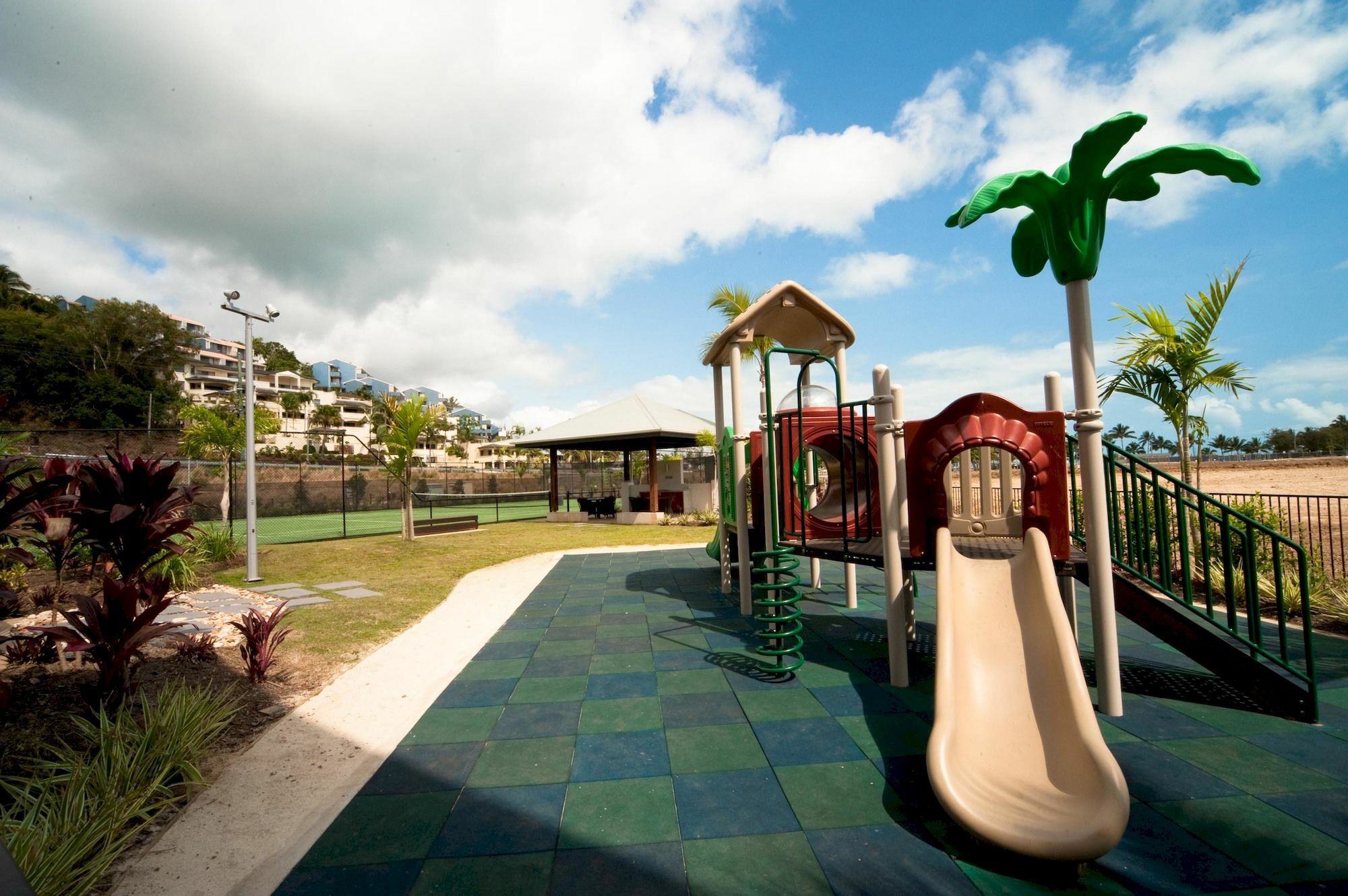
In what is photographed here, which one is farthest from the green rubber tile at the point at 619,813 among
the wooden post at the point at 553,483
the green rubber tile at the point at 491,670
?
the wooden post at the point at 553,483

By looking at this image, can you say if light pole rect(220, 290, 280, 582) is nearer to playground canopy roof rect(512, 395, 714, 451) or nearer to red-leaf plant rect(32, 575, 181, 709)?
red-leaf plant rect(32, 575, 181, 709)

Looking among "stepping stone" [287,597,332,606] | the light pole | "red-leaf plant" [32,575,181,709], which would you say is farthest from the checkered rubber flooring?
the light pole

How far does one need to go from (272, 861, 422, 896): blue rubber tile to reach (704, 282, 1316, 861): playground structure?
230 centimetres

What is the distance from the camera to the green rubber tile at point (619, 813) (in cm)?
264

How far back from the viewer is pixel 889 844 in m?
2.55

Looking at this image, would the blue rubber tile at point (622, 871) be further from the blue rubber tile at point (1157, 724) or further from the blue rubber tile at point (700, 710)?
the blue rubber tile at point (1157, 724)

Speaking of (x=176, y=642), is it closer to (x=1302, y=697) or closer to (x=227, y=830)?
(x=227, y=830)

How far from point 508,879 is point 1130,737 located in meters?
3.62

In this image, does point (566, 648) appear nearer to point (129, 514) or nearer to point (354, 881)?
point (354, 881)

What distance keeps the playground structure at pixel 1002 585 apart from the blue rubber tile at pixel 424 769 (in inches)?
95.7

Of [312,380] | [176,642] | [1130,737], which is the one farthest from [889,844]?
[312,380]

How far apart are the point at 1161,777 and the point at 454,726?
4.14 meters

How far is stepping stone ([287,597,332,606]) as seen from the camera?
25.0 feet

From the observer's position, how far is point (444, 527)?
1716 centimetres
